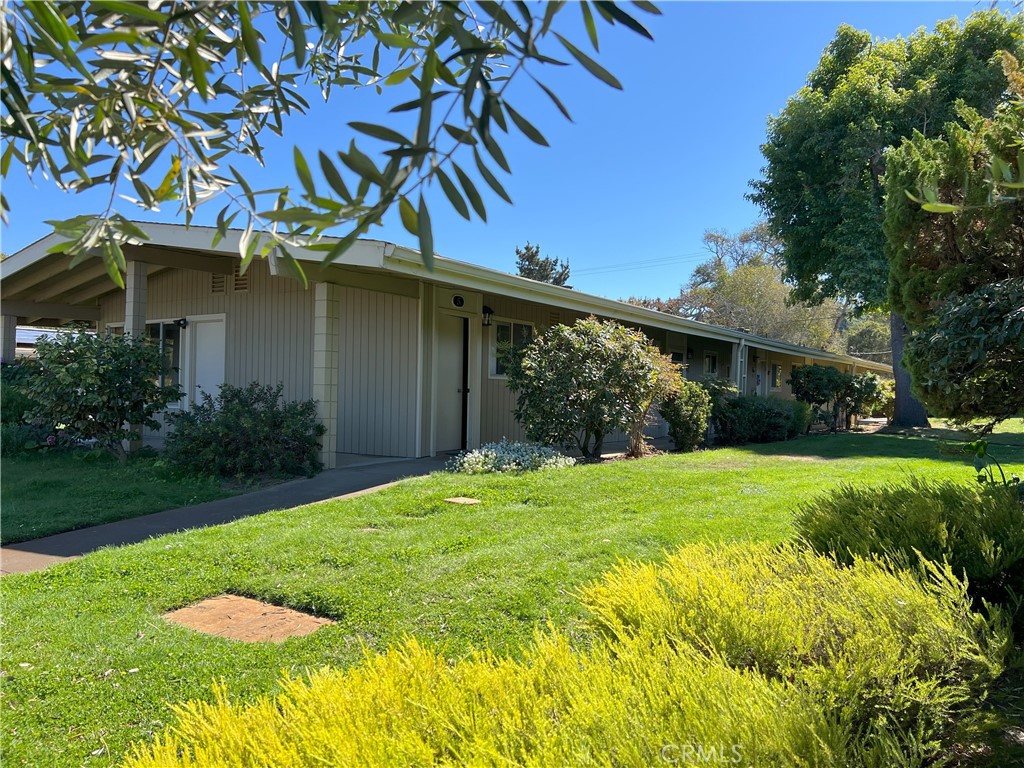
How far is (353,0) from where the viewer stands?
155cm

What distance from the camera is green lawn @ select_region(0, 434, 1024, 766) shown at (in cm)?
288

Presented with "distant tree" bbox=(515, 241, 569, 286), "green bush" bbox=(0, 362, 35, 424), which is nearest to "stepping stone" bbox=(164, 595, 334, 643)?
"green bush" bbox=(0, 362, 35, 424)

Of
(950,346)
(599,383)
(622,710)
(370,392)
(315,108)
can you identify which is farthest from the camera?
(370,392)

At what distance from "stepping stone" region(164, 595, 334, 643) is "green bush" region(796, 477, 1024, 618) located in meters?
2.88

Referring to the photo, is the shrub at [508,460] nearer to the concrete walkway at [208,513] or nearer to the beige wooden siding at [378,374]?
the concrete walkway at [208,513]

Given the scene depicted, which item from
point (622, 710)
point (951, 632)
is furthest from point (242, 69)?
point (951, 632)

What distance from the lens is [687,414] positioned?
11.7m

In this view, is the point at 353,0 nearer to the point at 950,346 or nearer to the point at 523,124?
the point at 523,124

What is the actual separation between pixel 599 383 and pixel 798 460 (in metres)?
3.76

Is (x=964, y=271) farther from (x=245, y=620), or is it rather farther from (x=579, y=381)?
(x=579, y=381)

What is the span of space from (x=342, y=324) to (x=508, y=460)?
13.1ft

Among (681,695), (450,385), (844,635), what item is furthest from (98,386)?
(844,635)

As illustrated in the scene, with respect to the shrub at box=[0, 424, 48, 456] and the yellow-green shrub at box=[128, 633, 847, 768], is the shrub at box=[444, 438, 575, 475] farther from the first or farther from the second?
the shrub at box=[0, 424, 48, 456]

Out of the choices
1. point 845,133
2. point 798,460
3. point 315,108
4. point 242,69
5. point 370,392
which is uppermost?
point 845,133
